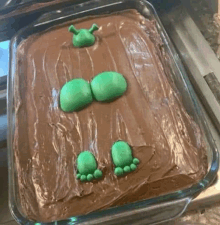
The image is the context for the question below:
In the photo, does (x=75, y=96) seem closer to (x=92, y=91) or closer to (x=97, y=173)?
(x=92, y=91)

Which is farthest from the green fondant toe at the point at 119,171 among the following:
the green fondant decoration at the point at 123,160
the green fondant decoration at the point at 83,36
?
the green fondant decoration at the point at 83,36

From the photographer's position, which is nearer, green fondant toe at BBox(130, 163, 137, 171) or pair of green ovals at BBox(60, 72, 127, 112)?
green fondant toe at BBox(130, 163, 137, 171)

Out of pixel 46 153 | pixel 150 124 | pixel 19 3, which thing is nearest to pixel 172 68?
pixel 150 124

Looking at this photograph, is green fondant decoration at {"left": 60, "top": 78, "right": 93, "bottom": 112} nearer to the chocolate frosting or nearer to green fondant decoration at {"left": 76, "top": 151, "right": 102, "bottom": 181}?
the chocolate frosting

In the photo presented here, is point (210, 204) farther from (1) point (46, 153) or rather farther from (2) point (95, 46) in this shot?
(2) point (95, 46)

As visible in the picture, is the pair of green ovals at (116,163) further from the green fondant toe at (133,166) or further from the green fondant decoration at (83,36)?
the green fondant decoration at (83,36)

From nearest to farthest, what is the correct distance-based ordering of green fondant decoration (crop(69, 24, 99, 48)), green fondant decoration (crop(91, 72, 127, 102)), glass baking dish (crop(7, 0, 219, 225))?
1. glass baking dish (crop(7, 0, 219, 225))
2. green fondant decoration (crop(91, 72, 127, 102))
3. green fondant decoration (crop(69, 24, 99, 48))

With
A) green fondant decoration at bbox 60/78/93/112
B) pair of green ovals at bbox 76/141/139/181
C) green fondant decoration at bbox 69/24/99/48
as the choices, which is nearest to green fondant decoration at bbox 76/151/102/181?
pair of green ovals at bbox 76/141/139/181
